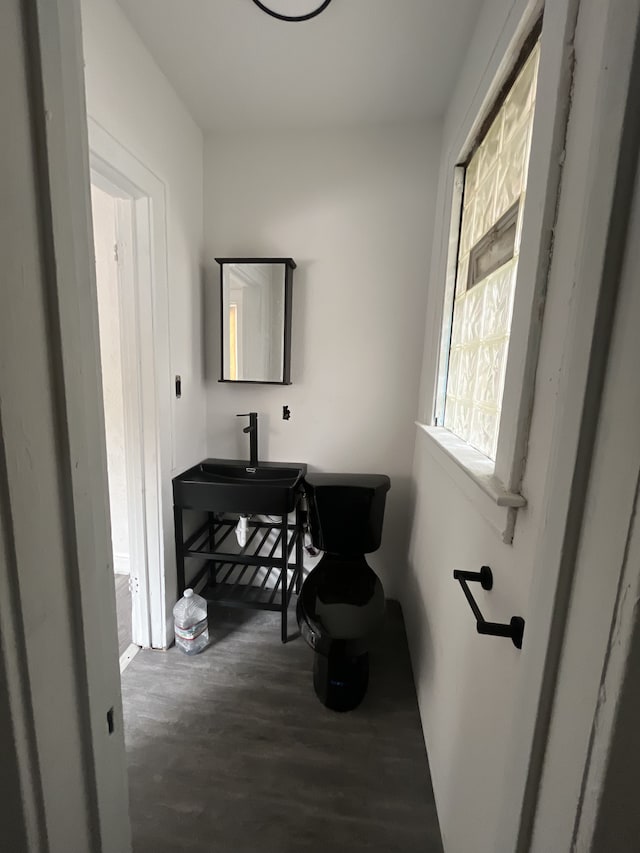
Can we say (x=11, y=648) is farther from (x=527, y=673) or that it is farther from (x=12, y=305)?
(x=527, y=673)

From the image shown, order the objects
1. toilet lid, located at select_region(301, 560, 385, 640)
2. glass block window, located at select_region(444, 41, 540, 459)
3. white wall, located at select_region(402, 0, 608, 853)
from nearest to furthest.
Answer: white wall, located at select_region(402, 0, 608, 853), glass block window, located at select_region(444, 41, 540, 459), toilet lid, located at select_region(301, 560, 385, 640)

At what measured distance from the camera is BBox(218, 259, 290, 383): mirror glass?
1.85m

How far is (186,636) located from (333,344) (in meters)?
1.65

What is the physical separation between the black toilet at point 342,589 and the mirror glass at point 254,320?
0.66 metres

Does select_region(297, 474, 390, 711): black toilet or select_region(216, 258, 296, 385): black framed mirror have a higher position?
select_region(216, 258, 296, 385): black framed mirror

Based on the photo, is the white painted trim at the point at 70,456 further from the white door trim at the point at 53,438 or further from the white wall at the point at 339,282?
the white wall at the point at 339,282

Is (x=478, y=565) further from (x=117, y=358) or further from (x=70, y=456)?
(x=117, y=358)

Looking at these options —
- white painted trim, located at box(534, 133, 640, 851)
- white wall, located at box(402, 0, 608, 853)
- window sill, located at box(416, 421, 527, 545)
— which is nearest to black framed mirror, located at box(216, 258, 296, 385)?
white wall, located at box(402, 0, 608, 853)

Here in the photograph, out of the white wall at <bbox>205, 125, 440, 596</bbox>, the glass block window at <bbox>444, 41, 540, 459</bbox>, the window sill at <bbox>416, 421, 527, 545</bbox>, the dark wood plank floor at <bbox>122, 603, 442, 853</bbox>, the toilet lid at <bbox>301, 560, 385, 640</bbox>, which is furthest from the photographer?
the white wall at <bbox>205, 125, 440, 596</bbox>

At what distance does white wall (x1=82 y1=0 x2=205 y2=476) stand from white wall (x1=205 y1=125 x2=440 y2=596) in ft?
0.38

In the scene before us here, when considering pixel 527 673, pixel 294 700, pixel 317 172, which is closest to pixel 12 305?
pixel 527 673

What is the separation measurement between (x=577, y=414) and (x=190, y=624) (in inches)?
73.5

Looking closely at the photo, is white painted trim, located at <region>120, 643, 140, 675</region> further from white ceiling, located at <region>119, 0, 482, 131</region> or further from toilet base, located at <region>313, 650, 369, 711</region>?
white ceiling, located at <region>119, 0, 482, 131</region>

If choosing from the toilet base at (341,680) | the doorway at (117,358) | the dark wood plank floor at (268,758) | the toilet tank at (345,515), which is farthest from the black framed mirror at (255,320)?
the dark wood plank floor at (268,758)
